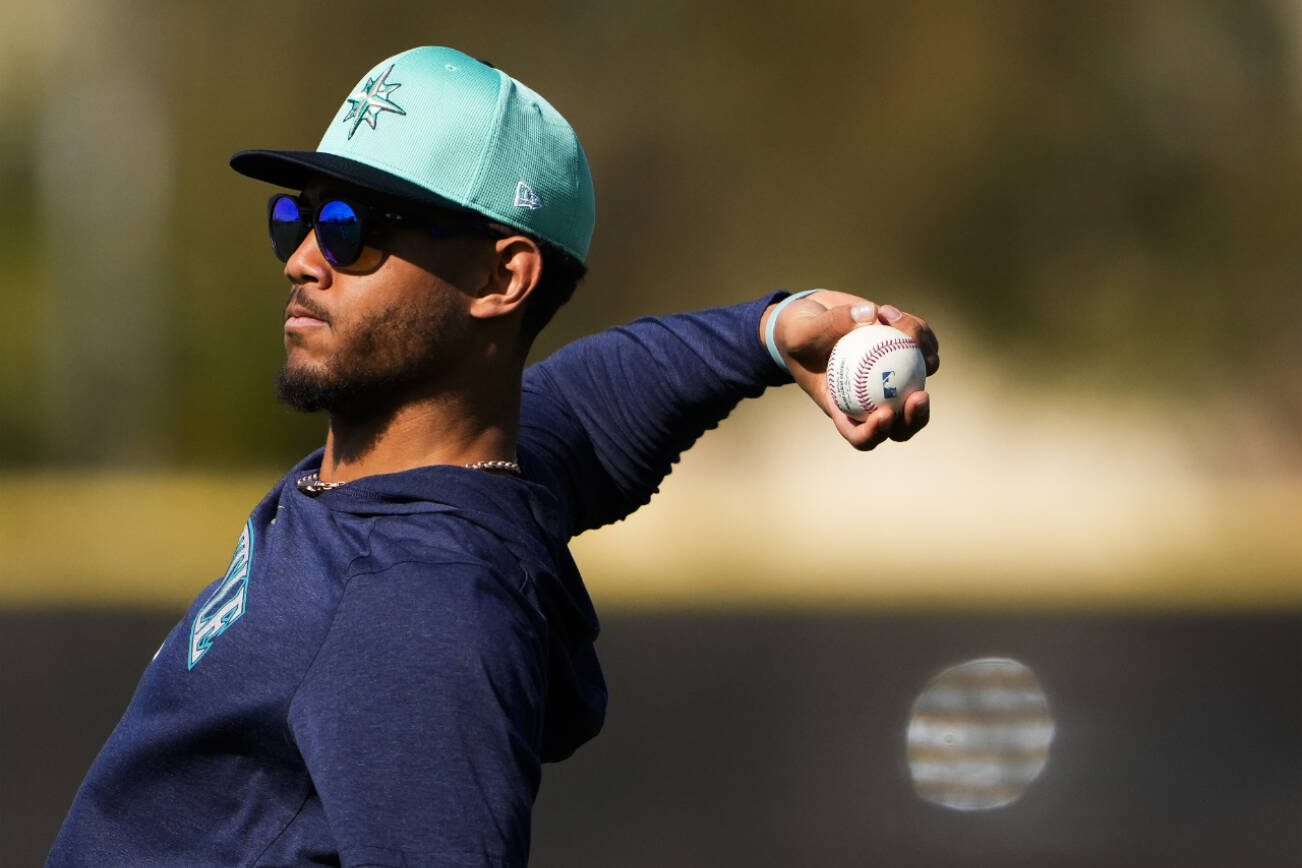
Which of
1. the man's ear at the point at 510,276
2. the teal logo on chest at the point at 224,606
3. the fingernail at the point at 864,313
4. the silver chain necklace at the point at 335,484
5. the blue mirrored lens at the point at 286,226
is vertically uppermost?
the fingernail at the point at 864,313

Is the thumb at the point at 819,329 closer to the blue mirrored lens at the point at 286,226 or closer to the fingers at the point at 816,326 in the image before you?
the fingers at the point at 816,326

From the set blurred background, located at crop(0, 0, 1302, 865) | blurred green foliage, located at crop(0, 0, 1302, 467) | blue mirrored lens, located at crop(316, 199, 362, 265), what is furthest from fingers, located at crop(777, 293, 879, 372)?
blurred green foliage, located at crop(0, 0, 1302, 467)

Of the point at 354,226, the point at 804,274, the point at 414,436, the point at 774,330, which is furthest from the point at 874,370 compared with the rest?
the point at 804,274

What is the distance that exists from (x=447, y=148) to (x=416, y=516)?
0.54m

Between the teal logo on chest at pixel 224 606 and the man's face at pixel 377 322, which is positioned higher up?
the man's face at pixel 377 322

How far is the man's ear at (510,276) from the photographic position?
7.69ft

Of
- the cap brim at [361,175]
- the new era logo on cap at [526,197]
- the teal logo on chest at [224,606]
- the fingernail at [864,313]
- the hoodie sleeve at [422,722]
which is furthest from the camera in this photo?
the fingernail at [864,313]

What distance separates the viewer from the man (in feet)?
6.01

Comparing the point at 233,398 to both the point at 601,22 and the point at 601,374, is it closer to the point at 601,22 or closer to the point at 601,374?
the point at 601,22

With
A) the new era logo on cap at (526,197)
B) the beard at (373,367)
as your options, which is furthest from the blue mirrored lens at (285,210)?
the new era logo on cap at (526,197)

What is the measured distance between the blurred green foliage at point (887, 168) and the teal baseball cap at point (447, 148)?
6815 millimetres

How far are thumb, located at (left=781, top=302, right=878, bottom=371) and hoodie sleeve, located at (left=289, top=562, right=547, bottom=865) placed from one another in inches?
33.4

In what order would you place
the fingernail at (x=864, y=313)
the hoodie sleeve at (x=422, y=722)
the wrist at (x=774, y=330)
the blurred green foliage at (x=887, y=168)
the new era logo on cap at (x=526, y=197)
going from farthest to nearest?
the blurred green foliage at (x=887, y=168) → the wrist at (x=774, y=330) → the fingernail at (x=864, y=313) → the new era logo on cap at (x=526, y=197) → the hoodie sleeve at (x=422, y=722)

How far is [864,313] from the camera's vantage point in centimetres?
250
